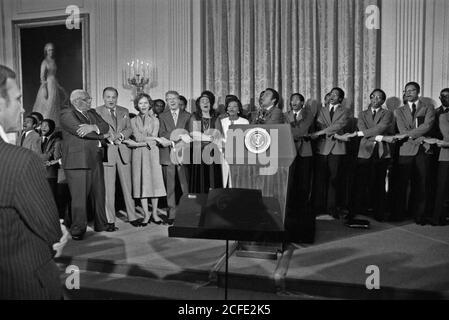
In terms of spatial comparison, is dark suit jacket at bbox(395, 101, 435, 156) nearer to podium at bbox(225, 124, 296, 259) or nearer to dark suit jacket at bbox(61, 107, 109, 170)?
podium at bbox(225, 124, 296, 259)

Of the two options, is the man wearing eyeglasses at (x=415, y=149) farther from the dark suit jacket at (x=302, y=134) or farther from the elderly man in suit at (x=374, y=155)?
the dark suit jacket at (x=302, y=134)

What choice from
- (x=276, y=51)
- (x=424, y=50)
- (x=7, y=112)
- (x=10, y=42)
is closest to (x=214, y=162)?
(x=276, y=51)

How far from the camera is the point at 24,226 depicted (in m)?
1.20

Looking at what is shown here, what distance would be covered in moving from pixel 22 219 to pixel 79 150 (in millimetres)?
2797

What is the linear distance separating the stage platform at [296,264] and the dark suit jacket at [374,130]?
2.81 feet

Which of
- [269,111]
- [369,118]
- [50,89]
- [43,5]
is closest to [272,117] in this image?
[269,111]

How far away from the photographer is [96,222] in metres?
4.16

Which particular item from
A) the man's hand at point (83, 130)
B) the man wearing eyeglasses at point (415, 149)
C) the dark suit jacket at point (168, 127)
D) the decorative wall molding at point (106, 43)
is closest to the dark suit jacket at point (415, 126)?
the man wearing eyeglasses at point (415, 149)

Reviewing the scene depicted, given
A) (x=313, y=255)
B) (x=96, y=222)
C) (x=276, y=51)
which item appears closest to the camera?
(x=313, y=255)

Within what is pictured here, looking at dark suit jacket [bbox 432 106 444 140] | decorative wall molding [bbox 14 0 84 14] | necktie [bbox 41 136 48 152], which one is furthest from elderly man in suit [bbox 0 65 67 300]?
decorative wall molding [bbox 14 0 84 14]

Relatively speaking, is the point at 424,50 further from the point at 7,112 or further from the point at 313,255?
the point at 7,112

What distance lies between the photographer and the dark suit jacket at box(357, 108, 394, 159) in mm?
4391

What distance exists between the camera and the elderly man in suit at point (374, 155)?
4402mm
